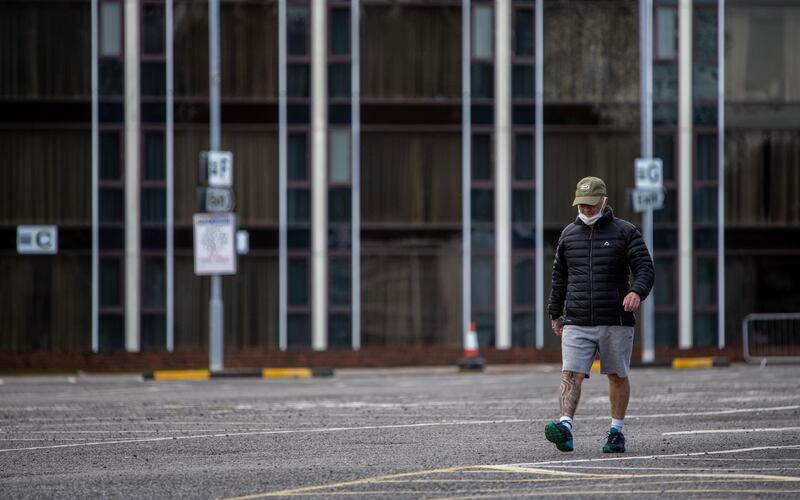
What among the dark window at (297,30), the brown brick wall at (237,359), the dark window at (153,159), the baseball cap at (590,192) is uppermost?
the dark window at (297,30)

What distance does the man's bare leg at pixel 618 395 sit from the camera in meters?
10.9

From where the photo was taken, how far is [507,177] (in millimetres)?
31844

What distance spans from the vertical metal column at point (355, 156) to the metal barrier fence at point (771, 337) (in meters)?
7.91

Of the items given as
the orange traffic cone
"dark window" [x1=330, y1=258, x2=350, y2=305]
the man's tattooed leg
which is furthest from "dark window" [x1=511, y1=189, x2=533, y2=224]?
the man's tattooed leg

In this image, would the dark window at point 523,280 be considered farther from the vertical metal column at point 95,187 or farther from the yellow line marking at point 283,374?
the vertical metal column at point 95,187

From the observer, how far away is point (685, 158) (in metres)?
32.2

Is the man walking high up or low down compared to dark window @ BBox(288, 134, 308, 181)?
down

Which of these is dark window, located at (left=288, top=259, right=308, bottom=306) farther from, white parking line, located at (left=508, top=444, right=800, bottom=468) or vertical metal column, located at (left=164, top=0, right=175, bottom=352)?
white parking line, located at (left=508, top=444, right=800, bottom=468)

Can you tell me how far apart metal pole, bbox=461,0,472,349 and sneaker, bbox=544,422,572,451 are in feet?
68.8

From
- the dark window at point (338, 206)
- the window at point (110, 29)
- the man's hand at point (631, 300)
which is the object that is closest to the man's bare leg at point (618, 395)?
the man's hand at point (631, 300)

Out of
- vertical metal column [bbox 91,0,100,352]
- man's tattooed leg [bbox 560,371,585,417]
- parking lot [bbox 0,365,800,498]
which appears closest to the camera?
parking lot [bbox 0,365,800,498]

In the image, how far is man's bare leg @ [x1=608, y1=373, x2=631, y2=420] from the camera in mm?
10938

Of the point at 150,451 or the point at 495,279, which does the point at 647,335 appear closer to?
the point at 495,279

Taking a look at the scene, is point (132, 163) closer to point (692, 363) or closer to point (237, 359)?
point (237, 359)
